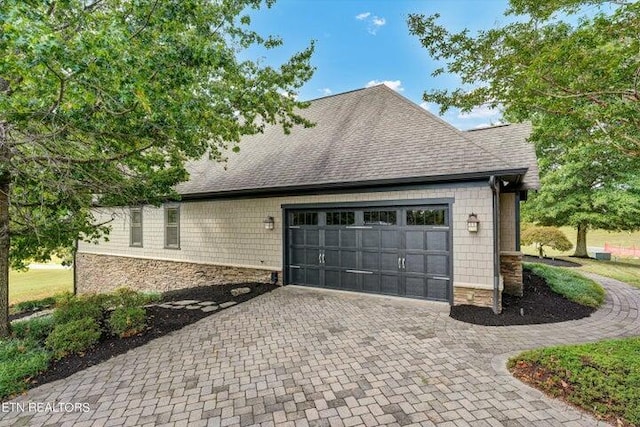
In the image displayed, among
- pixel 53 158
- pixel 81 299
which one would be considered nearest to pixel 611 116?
pixel 53 158

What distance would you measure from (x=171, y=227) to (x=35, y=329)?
621 centimetres

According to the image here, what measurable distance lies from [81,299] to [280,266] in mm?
4639

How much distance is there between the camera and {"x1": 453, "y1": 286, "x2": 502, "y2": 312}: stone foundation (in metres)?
6.29

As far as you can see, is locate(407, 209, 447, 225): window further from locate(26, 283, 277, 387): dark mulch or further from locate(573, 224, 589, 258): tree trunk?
locate(573, 224, 589, 258): tree trunk

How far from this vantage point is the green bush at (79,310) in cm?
542

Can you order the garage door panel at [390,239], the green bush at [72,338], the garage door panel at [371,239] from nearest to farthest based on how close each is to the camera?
the green bush at [72,338], the garage door panel at [390,239], the garage door panel at [371,239]

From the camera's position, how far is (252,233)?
30.9ft

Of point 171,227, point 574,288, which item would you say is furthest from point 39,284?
point 574,288

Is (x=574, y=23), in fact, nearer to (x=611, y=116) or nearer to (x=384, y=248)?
(x=611, y=116)

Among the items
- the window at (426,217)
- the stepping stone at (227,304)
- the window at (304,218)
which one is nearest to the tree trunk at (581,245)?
the window at (426,217)

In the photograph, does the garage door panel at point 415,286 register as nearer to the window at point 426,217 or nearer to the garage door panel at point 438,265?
the garage door panel at point 438,265

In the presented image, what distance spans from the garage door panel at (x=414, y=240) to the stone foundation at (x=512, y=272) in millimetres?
2734

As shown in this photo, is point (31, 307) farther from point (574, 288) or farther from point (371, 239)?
point (574, 288)

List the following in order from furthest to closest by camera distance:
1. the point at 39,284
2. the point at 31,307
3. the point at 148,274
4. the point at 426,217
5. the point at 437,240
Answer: the point at 39,284
the point at 148,274
the point at 31,307
the point at 426,217
the point at 437,240
